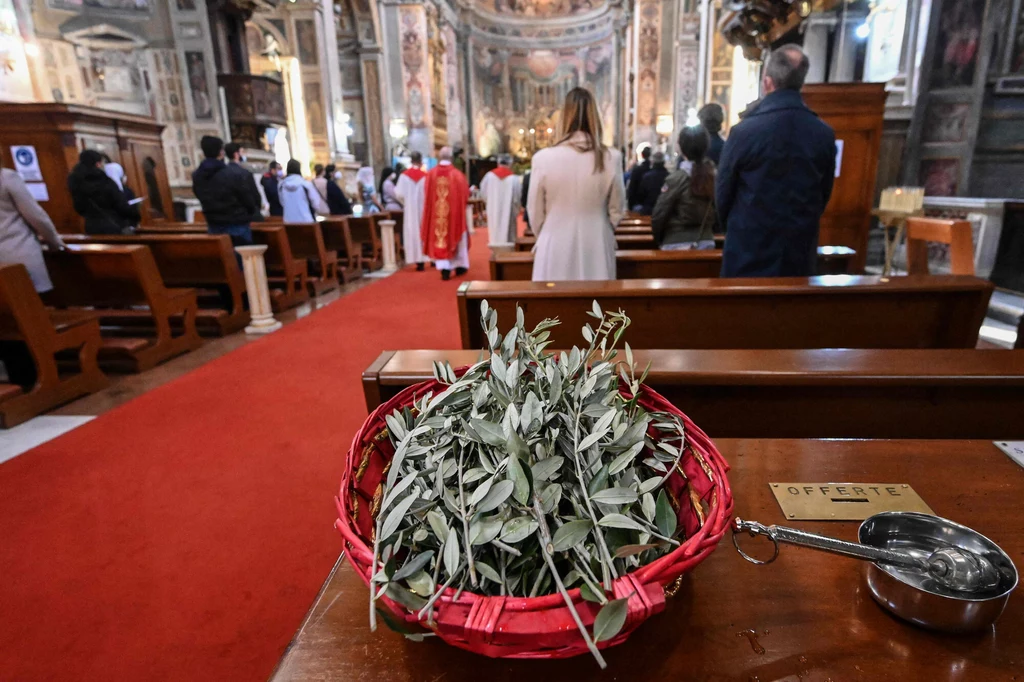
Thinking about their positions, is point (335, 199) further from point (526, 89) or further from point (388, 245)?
point (526, 89)

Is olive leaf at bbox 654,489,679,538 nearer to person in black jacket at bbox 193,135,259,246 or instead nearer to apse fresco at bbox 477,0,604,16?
person in black jacket at bbox 193,135,259,246

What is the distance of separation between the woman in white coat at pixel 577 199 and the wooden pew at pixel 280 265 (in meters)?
3.24

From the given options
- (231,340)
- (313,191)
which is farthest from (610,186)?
(313,191)

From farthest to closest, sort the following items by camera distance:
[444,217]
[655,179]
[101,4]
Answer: [101,4]
[444,217]
[655,179]

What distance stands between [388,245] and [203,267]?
11.2 feet

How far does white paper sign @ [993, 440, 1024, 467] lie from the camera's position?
1006 millimetres

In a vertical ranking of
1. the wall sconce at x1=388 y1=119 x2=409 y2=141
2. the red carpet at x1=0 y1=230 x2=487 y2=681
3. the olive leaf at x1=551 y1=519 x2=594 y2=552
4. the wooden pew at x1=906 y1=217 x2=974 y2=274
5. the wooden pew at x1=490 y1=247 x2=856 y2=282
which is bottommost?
the red carpet at x1=0 y1=230 x2=487 y2=681

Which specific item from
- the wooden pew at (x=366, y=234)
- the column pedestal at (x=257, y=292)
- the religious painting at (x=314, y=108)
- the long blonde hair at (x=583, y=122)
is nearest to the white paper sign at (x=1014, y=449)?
the long blonde hair at (x=583, y=122)

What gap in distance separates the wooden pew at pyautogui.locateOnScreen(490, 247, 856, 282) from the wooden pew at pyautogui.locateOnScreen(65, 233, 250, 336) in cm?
252

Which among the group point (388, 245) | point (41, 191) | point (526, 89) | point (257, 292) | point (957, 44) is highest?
point (526, 89)

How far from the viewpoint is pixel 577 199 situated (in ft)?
10.2

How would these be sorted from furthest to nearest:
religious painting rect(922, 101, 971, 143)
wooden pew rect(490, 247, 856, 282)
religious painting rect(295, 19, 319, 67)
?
religious painting rect(295, 19, 319, 67)
religious painting rect(922, 101, 971, 143)
wooden pew rect(490, 247, 856, 282)

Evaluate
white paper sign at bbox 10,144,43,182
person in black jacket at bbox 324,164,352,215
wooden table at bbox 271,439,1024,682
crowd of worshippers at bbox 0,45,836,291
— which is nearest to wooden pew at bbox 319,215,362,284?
person in black jacket at bbox 324,164,352,215

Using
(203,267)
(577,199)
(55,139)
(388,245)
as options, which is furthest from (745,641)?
(55,139)
